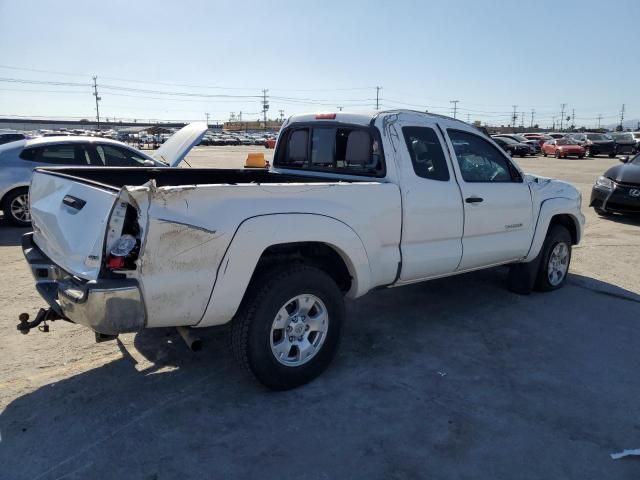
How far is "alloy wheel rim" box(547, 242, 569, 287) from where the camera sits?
19.7 feet

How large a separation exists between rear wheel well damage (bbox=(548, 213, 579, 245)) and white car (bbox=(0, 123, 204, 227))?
19.8 feet

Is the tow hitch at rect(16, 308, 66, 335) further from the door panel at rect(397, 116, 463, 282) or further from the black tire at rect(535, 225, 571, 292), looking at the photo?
the black tire at rect(535, 225, 571, 292)

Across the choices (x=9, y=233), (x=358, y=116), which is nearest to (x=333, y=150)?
(x=358, y=116)

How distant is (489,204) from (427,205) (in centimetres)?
95

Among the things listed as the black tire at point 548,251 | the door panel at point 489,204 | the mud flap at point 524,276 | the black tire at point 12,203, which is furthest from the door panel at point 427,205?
the black tire at point 12,203

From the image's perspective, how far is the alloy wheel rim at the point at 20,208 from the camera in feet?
29.8

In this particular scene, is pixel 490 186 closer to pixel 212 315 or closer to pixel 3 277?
pixel 212 315

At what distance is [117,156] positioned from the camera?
9664 mm

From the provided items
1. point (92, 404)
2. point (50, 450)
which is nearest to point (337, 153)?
point (92, 404)

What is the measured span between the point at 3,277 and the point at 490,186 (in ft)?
18.5

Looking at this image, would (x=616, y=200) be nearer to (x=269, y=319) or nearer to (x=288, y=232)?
(x=288, y=232)

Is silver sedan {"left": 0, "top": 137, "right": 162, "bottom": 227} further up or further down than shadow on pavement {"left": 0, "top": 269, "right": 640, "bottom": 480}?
further up

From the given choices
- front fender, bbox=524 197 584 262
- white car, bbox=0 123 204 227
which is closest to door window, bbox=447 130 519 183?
front fender, bbox=524 197 584 262

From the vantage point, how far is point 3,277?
242 inches
